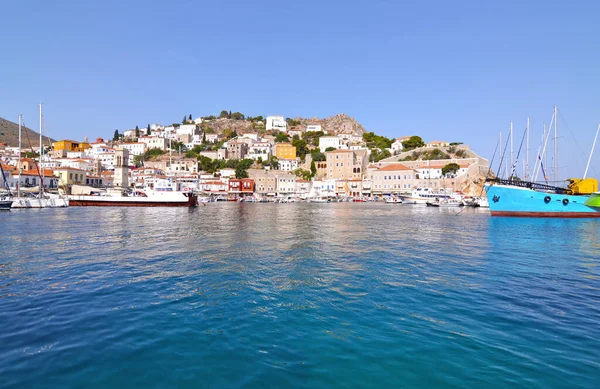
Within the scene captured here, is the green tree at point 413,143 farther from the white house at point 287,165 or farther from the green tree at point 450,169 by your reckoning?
the white house at point 287,165

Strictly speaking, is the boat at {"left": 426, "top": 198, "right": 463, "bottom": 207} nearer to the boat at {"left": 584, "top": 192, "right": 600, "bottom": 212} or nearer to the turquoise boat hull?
the turquoise boat hull

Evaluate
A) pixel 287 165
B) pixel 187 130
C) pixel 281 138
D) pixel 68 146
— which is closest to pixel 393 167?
pixel 287 165

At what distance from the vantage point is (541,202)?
31.7 metres

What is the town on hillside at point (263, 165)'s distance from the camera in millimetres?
73750

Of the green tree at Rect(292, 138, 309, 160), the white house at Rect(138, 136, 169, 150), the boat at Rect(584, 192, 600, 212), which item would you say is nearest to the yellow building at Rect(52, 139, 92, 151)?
the white house at Rect(138, 136, 169, 150)

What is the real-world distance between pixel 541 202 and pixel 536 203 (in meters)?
0.42

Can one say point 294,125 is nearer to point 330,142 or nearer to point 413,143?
point 330,142

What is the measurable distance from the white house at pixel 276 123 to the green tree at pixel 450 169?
74.1m

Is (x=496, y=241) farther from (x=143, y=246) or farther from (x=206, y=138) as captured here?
(x=206, y=138)

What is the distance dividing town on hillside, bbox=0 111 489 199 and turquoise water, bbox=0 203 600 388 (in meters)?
40.9

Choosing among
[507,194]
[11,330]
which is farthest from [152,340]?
[507,194]

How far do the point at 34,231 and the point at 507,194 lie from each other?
3630 cm

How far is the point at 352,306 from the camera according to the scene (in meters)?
6.84

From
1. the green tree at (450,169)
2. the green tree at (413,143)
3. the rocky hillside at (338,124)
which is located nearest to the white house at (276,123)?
the rocky hillside at (338,124)
